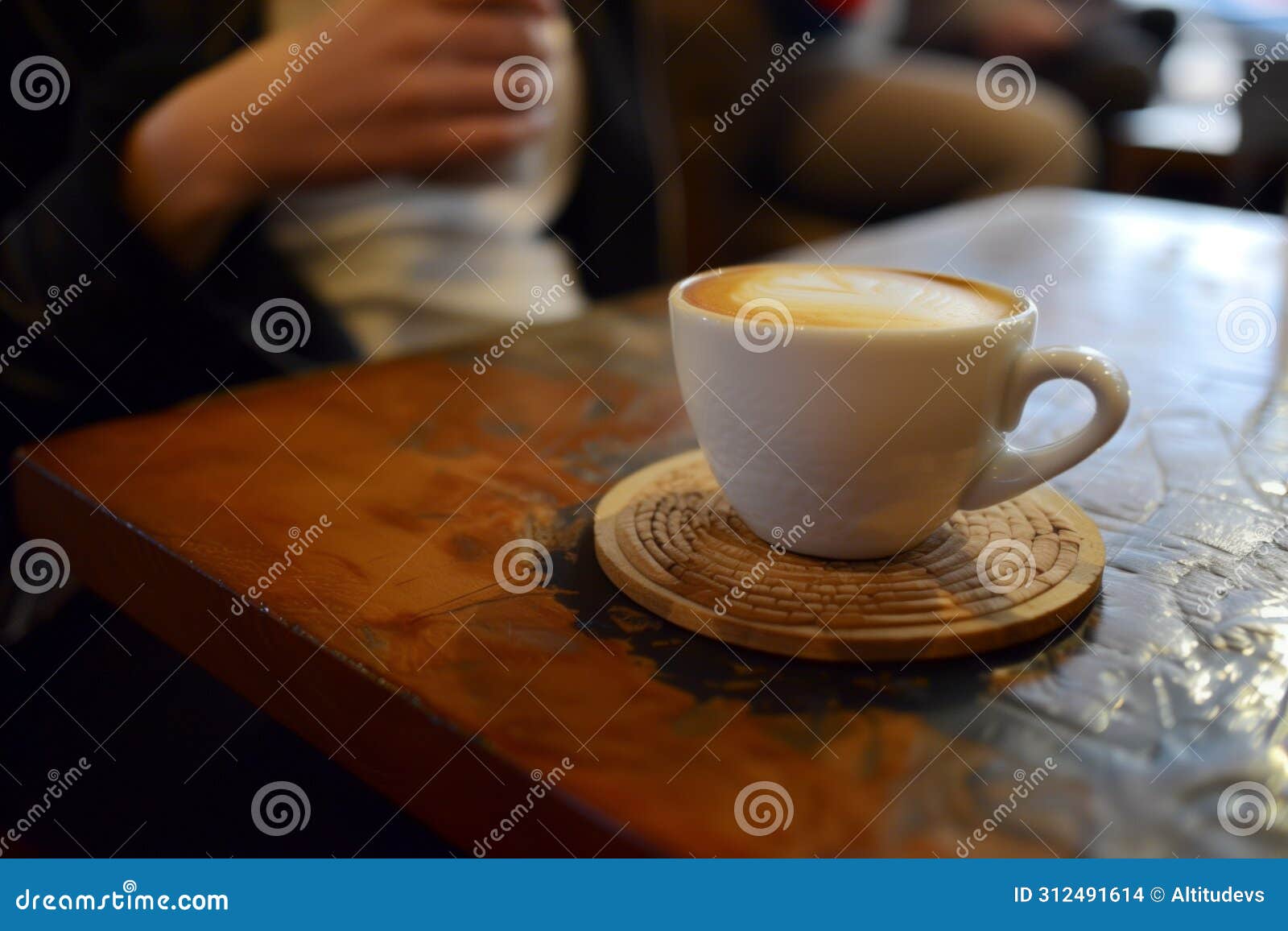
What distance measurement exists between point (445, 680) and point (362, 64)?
2.31 ft

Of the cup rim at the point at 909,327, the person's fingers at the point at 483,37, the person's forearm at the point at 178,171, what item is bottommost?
the cup rim at the point at 909,327

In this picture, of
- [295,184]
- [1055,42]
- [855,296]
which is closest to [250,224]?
[295,184]

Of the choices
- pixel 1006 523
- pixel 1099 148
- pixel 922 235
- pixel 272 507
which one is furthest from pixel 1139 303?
pixel 1099 148

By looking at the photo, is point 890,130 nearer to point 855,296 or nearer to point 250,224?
point 250,224

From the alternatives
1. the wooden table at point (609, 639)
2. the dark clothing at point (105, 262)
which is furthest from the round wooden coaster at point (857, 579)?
the dark clothing at point (105, 262)

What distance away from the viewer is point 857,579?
503mm

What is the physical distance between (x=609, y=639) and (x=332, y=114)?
70 centimetres

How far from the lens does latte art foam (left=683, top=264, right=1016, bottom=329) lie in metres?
0.50

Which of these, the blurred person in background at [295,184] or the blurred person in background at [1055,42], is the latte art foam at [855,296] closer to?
the blurred person in background at [295,184]

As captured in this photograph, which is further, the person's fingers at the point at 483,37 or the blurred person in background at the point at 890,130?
the blurred person in background at the point at 890,130

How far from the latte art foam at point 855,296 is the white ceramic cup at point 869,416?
0.01 metres

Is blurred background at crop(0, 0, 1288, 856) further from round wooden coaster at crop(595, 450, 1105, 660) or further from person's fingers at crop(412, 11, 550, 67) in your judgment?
round wooden coaster at crop(595, 450, 1105, 660)

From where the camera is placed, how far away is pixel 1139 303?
1.00m

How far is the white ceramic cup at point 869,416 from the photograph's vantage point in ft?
1.56
